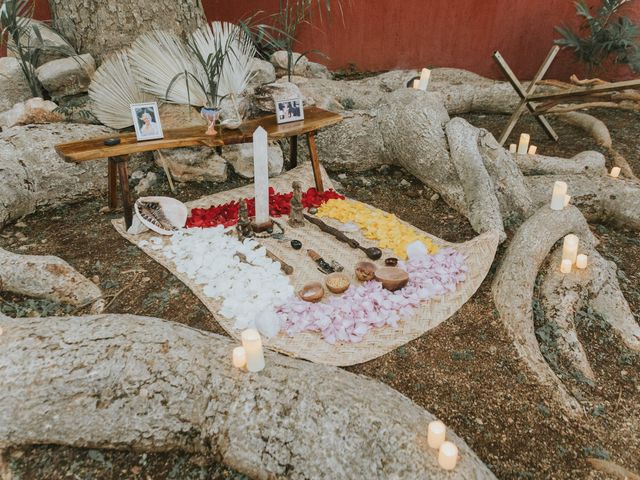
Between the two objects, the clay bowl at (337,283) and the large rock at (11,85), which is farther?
the large rock at (11,85)

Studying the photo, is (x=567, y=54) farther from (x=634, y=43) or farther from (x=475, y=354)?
(x=475, y=354)

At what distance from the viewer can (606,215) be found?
4406 millimetres

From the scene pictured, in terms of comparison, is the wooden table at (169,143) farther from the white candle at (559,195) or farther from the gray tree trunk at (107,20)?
the white candle at (559,195)

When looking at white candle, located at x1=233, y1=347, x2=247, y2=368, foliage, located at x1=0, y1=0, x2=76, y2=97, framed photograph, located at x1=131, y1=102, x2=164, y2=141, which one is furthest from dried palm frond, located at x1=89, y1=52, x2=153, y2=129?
white candle, located at x1=233, y1=347, x2=247, y2=368

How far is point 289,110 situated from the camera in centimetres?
432

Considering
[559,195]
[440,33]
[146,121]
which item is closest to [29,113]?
[146,121]

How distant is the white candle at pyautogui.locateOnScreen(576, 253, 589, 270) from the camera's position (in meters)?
3.26

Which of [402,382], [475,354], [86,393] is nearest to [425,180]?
[475,354]

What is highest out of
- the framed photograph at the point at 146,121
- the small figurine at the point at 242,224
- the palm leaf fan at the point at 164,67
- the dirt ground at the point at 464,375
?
the palm leaf fan at the point at 164,67

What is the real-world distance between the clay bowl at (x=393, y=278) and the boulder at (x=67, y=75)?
11.2ft

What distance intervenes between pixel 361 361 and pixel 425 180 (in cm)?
254

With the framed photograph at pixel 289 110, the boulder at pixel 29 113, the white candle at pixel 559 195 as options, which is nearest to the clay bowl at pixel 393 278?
the white candle at pixel 559 195

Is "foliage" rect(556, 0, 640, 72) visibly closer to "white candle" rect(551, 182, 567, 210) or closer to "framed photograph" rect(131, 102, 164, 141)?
"white candle" rect(551, 182, 567, 210)

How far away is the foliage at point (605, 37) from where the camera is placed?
246 inches
